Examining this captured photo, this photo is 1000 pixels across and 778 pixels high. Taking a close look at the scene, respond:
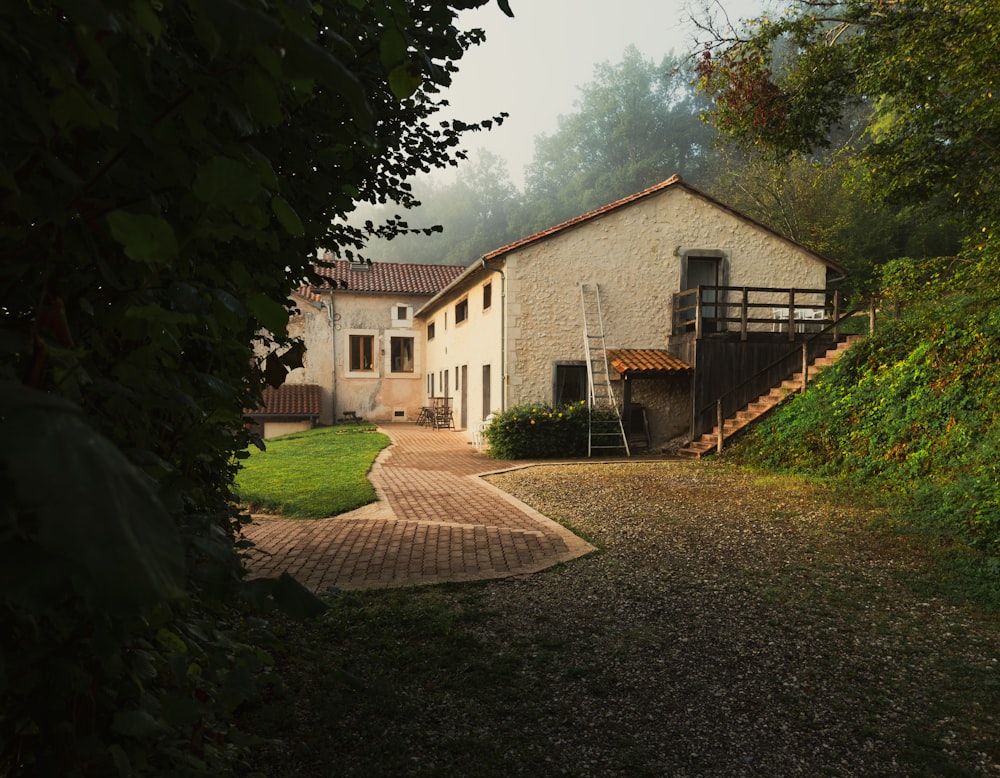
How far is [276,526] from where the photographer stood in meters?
7.09

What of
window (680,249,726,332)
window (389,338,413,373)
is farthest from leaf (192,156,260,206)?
window (389,338,413,373)

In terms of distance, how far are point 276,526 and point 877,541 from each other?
6.55 metres

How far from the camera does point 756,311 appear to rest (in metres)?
15.8

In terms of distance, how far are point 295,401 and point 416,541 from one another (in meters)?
→ 17.9

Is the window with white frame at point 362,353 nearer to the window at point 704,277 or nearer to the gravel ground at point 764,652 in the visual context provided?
the window at point 704,277

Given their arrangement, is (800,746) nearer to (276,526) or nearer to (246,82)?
(246,82)

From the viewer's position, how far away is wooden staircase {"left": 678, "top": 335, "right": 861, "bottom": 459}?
13562 millimetres

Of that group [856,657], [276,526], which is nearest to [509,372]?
[276,526]

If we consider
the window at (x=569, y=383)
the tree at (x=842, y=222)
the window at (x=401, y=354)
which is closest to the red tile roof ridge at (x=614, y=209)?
the window at (x=569, y=383)

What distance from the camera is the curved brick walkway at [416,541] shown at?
528 centimetres

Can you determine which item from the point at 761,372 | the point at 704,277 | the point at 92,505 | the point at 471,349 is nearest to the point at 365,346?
the point at 471,349

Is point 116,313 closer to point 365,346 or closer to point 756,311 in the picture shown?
point 756,311

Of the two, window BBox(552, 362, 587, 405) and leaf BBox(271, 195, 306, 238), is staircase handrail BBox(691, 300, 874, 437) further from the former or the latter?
leaf BBox(271, 195, 306, 238)

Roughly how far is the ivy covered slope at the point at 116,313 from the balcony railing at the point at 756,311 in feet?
47.1
